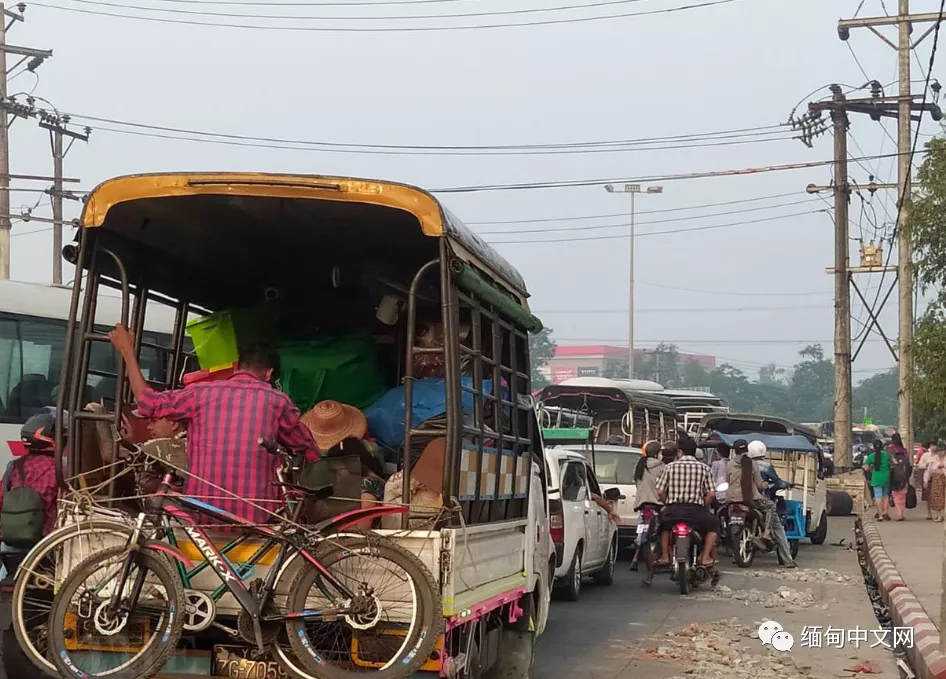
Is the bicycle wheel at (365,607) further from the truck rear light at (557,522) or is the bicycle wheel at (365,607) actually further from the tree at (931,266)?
the tree at (931,266)

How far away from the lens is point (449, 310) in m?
5.77

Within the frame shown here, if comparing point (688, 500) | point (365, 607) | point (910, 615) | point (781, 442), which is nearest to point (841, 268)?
point (781, 442)

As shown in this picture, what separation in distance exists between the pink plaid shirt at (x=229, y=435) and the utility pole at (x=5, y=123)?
20.3 meters

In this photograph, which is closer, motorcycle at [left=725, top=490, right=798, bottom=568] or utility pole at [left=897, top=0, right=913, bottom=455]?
motorcycle at [left=725, top=490, right=798, bottom=568]

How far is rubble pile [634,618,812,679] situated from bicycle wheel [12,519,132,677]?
14.7 feet

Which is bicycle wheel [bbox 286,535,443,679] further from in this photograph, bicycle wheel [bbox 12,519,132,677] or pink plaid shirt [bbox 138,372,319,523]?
bicycle wheel [bbox 12,519,132,677]

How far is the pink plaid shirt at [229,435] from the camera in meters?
5.82

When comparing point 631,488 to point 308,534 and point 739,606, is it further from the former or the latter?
point 308,534

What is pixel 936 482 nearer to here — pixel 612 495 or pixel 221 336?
pixel 612 495

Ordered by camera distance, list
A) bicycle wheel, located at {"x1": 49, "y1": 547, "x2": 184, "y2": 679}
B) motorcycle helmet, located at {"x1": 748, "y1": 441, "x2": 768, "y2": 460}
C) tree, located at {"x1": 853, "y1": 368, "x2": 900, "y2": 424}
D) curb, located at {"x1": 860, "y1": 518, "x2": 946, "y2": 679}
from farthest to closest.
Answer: tree, located at {"x1": 853, "y1": 368, "x2": 900, "y2": 424}
motorcycle helmet, located at {"x1": 748, "y1": 441, "x2": 768, "y2": 460}
curb, located at {"x1": 860, "y1": 518, "x2": 946, "y2": 679}
bicycle wheel, located at {"x1": 49, "y1": 547, "x2": 184, "y2": 679}

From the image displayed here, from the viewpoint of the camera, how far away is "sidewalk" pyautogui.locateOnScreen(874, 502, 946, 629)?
12.1 metres

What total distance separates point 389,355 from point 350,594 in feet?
10.5

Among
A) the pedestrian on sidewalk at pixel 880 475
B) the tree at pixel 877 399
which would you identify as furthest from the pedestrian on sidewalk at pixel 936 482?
the tree at pixel 877 399

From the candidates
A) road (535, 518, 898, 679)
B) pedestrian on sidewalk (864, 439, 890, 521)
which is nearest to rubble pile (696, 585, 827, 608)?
road (535, 518, 898, 679)
